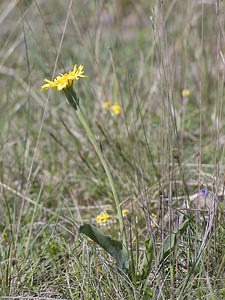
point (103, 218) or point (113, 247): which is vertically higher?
point (113, 247)

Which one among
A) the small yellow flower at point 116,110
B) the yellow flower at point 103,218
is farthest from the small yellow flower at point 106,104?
the yellow flower at point 103,218

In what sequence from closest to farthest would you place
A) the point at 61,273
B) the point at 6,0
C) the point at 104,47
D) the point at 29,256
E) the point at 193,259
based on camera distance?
the point at 193,259 < the point at 61,273 < the point at 29,256 < the point at 104,47 < the point at 6,0

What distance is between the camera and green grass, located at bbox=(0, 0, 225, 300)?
155 centimetres

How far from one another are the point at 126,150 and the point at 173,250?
88 centimetres

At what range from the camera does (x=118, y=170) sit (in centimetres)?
229

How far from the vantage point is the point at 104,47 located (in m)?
3.44

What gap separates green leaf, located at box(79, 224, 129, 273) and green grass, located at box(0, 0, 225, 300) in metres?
0.02

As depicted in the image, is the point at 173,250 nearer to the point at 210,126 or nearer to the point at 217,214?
the point at 217,214

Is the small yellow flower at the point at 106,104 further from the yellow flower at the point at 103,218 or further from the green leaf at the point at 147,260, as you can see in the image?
the green leaf at the point at 147,260

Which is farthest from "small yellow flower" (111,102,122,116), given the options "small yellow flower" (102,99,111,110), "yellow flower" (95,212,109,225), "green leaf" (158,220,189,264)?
"green leaf" (158,220,189,264)

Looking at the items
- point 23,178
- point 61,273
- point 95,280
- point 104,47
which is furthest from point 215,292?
point 104,47

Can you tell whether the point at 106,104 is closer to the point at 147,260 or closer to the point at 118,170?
the point at 118,170

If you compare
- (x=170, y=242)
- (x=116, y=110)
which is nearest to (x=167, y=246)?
(x=170, y=242)

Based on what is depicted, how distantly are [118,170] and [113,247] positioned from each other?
30.8 inches
